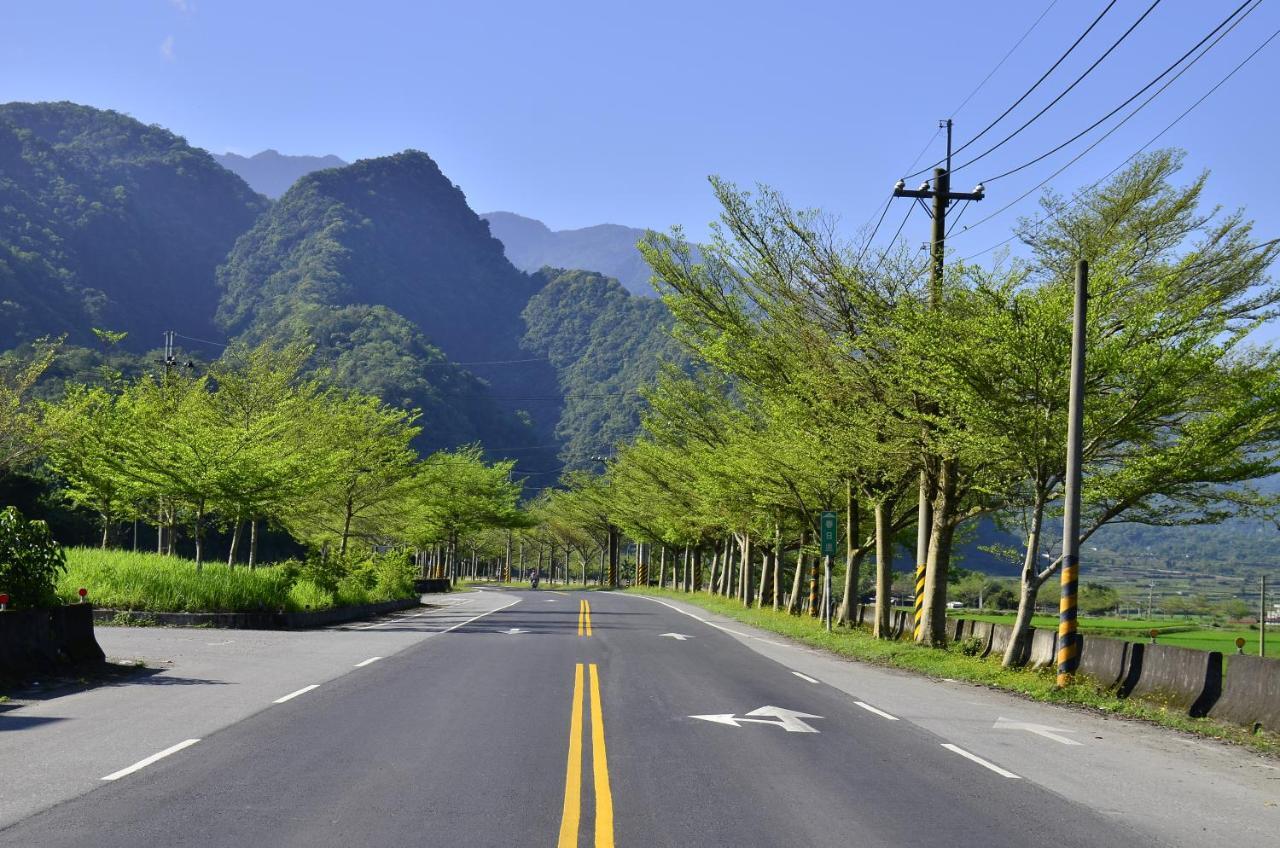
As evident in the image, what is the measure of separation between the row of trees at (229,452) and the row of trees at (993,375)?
1210 cm

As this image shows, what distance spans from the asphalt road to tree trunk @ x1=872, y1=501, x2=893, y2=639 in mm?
12619

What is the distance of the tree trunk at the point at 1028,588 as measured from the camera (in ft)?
65.2

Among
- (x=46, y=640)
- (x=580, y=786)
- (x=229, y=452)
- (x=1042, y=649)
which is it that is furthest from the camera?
(x=229, y=452)

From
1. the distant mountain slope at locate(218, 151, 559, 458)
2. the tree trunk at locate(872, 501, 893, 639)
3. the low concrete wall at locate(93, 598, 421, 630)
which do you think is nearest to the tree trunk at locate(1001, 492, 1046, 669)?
the tree trunk at locate(872, 501, 893, 639)

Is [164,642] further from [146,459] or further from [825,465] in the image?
[825,465]

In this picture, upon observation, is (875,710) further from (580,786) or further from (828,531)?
(828,531)

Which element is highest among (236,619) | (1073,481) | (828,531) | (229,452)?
(229,452)

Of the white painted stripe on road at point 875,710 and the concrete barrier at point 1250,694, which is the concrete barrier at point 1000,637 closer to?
the concrete barrier at point 1250,694

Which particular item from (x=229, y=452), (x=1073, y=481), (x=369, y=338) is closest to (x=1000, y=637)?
(x=1073, y=481)

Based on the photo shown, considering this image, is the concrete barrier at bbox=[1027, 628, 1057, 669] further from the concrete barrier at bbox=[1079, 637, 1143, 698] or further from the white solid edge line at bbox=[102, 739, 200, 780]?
the white solid edge line at bbox=[102, 739, 200, 780]

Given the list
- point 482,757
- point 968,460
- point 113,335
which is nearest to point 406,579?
point 113,335

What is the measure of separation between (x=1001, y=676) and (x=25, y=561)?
15441mm

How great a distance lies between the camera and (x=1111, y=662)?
17.5m

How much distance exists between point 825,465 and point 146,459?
17359 mm
